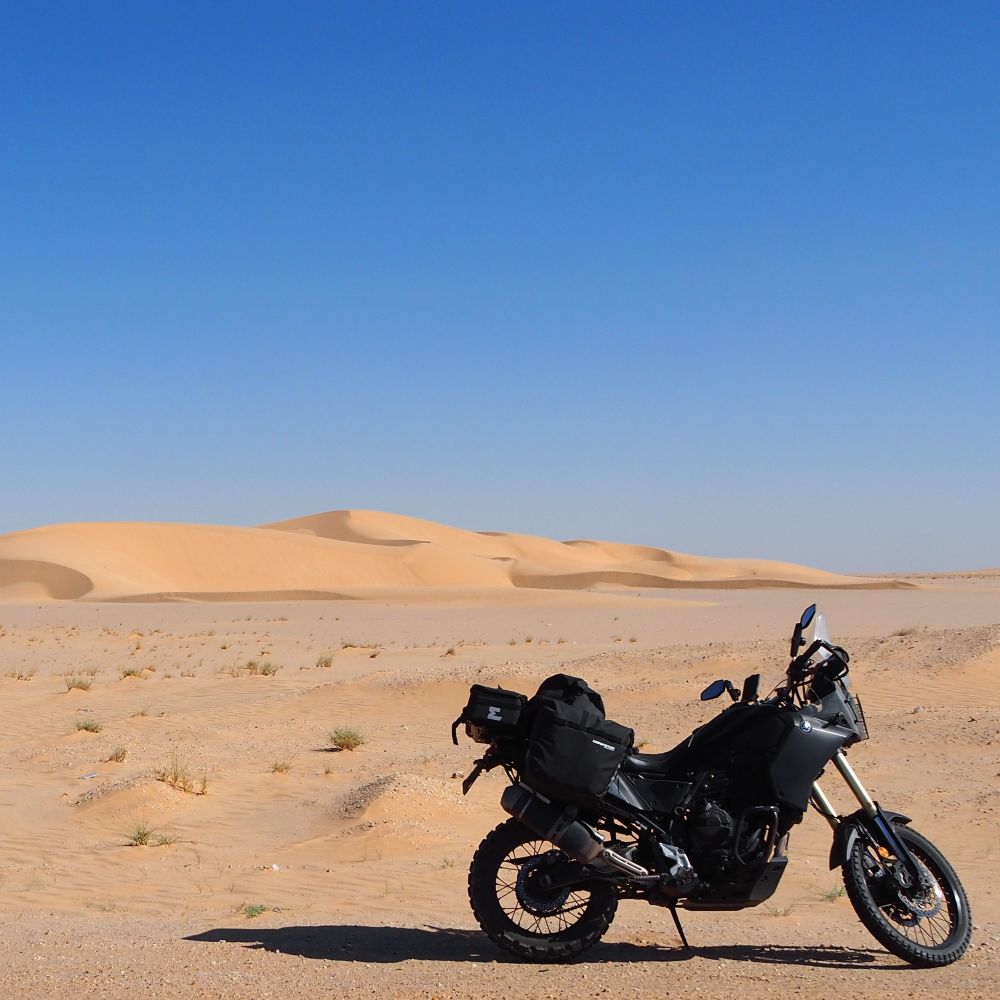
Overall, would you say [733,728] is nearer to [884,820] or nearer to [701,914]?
[884,820]

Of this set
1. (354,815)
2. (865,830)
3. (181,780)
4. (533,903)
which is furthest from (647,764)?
(181,780)

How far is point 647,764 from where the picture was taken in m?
5.63

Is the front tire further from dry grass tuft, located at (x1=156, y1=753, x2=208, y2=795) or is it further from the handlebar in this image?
dry grass tuft, located at (x1=156, y1=753, x2=208, y2=795)

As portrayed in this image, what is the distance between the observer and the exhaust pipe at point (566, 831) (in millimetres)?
5371

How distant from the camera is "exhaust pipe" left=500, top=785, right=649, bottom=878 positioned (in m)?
5.37

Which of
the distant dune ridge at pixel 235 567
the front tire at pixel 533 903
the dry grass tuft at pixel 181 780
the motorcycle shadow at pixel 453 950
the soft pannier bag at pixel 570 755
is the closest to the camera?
the soft pannier bag at pixel 570 755

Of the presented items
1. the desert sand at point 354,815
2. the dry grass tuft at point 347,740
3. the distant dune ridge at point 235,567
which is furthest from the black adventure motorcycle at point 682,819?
the distant dune ridge at point 235,567

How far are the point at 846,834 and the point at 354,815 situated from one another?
5797mm

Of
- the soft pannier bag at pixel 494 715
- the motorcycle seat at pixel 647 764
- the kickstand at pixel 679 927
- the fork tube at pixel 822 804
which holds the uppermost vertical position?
the soft pannier bag at pixel 494 715

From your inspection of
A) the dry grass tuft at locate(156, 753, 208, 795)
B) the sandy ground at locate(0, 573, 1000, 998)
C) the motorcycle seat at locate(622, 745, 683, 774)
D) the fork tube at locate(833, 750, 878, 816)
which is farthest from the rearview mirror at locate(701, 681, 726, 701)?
the dry grass tuft at locate(156, 753, 208, 795)

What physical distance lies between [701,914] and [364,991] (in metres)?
2.72

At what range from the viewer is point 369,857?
361 inches

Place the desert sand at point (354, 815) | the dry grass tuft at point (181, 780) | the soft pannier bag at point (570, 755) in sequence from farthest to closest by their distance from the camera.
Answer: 1. the dry grass tuft at point (181, 780)
2. the desert sand at point (354, 815)
3. the soft pannier bag at point (570, 755)

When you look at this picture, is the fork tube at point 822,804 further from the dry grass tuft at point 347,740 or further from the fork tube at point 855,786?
the dry grass tuft at point 347,740
